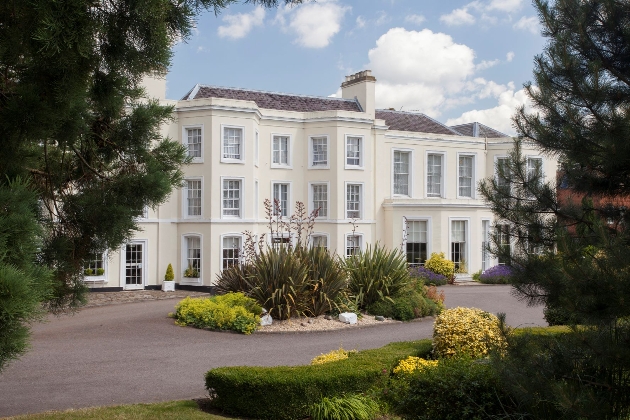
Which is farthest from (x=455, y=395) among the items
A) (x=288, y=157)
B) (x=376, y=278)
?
(x=288, y=157)

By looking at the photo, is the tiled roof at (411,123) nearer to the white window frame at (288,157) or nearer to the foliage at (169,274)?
the white window frame at (288,157)

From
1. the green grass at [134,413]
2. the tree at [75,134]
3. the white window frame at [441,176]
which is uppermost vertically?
the white window frame at [441,176]

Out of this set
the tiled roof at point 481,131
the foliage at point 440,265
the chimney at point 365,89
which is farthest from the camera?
the tiled roof at point 481,131

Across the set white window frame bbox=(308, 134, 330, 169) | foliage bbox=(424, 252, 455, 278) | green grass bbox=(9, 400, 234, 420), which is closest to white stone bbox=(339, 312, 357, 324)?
green grass bbox=(9, 400, 234, 420)

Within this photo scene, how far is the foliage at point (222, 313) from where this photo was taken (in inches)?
592

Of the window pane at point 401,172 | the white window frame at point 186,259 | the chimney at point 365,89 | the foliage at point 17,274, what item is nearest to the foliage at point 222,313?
the white window frame at point 186,259

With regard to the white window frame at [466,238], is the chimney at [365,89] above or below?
above

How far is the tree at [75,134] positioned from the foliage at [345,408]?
317cm

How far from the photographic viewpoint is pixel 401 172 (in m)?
31.5

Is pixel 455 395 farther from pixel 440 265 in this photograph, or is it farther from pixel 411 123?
pixel 411 123

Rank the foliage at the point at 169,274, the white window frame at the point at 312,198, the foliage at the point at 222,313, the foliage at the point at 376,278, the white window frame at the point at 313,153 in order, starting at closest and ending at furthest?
the foliage at the point at 222,313 < the foliage at the point at 376,278 < the foliage at the point at 169,274 < the white window frame at the point at 313,153 < the white window frame at the point at 312,198

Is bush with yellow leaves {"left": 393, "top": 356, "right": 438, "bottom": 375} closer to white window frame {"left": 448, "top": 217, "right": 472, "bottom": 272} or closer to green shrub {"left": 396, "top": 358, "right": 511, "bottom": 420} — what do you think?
green shrub {"left": 396, "top": 358, "right": 511, "bottom": 420}

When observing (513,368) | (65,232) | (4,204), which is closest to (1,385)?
(65,232)

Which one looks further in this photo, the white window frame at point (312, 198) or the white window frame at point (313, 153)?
the white window frame at point (312, 198)
